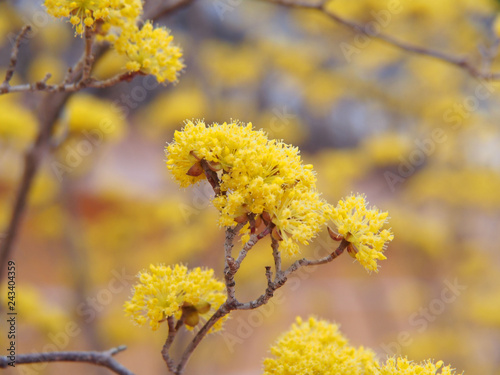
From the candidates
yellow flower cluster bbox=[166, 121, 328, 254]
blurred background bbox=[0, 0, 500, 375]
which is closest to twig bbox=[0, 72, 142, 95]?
yellow flower cluster bbox=[166, 121, 328, 254]

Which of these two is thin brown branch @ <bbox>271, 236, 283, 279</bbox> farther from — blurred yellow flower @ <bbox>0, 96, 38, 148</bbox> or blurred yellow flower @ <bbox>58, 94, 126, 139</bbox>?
blurred yellow flower @ <bbox>0, 96, 38, 148</bbox>

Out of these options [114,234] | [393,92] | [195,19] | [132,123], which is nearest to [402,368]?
[195,19]

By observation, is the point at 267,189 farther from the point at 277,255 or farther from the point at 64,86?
the point at 64,86

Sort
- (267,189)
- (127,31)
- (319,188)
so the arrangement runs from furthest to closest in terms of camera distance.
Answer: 1. (319,188)
2. (127,31)
3. (267,189)

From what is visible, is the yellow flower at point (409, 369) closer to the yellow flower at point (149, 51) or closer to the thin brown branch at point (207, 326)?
the thin brown branch at point (207, 326)

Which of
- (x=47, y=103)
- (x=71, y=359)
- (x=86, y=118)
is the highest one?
(x=47, y=103)

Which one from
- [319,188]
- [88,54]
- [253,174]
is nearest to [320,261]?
[253,174]
